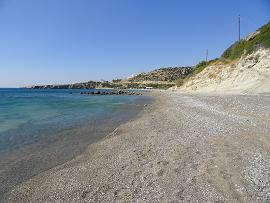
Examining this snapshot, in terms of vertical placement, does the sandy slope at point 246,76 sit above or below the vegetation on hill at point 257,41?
below

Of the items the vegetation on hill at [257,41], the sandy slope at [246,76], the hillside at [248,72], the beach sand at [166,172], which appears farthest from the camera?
the vegetation on hill at [257,41]

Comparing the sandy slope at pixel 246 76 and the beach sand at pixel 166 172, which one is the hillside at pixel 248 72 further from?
the beach sand at pixel 166 172

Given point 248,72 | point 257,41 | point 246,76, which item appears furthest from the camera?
point 257,41

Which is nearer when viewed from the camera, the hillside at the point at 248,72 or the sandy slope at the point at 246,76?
the sandy slope at the point at 246,76

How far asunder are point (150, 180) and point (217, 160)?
109 inches

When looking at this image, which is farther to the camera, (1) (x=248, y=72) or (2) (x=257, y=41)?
(2) (x=257, y=41)

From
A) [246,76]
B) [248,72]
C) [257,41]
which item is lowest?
[246,76]

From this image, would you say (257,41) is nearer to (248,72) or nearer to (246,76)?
(248,72)

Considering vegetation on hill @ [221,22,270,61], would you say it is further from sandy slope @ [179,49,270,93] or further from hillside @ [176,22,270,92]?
sandy slope @ [179,49,270,93]

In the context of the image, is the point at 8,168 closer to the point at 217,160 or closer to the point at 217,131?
the point at 217,160

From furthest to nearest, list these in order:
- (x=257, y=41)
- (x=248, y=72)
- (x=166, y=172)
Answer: (x=257, y=41)
(x=248, y=72)
(x=166, y=172)

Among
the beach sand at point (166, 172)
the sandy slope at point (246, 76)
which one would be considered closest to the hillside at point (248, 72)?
the sandy slope at point (246, 76)

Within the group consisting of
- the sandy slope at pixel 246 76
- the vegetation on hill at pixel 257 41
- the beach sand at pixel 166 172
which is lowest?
the beach sand at pixel 166 172

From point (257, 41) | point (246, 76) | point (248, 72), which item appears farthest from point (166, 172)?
point (257, 41)
